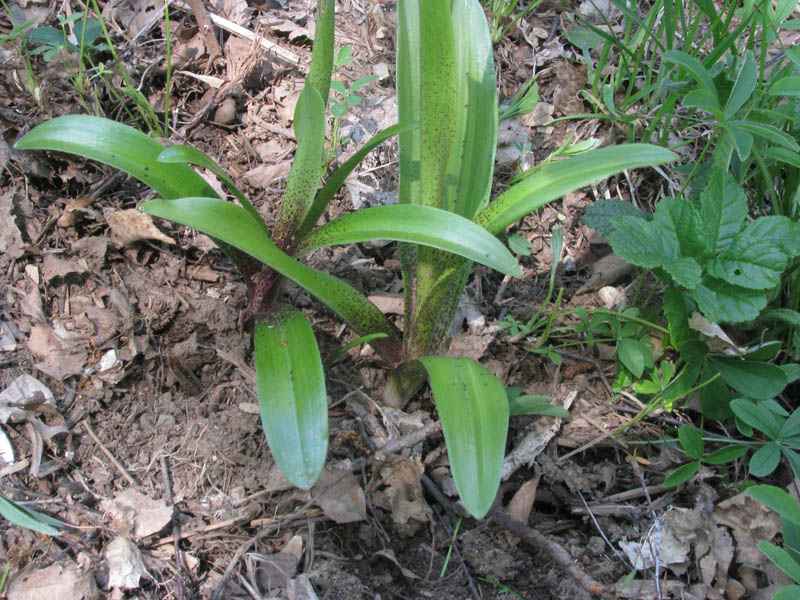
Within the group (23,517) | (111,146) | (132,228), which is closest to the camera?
(23,517)

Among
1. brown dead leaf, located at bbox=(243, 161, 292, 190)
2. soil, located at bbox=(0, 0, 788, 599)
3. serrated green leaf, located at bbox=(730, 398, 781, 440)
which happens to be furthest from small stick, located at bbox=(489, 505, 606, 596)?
brown dead leaf, located at bbox=(243, 161, 292, 190)

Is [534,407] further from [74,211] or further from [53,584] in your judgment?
[74,211]

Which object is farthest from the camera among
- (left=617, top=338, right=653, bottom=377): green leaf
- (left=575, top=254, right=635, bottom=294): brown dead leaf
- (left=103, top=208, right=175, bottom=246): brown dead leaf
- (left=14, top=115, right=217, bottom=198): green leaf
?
(left=575, top=254, right=635, bottom=294): brown dead leaf

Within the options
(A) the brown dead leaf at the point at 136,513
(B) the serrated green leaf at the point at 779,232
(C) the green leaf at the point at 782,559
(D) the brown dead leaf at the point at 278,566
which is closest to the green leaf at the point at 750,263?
(B) the serrated green leaf at the point at 779,232

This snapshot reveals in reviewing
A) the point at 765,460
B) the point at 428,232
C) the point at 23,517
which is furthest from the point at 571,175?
the point at 23,517

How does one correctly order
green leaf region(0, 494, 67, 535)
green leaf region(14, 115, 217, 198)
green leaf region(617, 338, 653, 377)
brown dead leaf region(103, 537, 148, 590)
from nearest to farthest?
green leaf region(0, 494, 67, 535)
brown dead leaf region(103, 537, 148, 590)
green leaf region(14, 115, 217, 198)
green leaf region(617, 338, 653, 377)

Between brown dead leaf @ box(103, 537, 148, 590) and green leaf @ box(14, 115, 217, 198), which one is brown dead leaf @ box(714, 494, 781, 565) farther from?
green leaf @ box(14, 115, 217, 198)

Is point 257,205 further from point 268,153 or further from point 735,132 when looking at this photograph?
point 735,132
